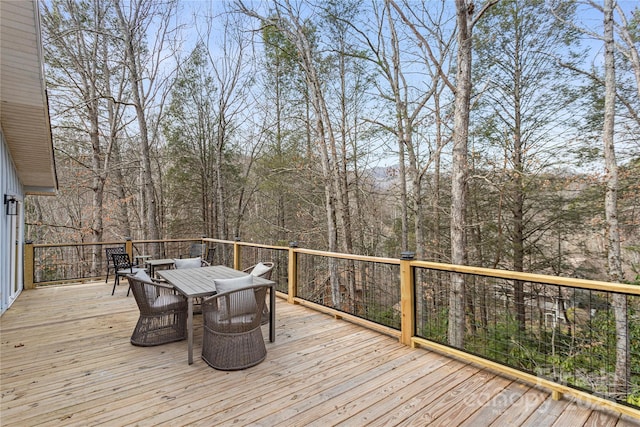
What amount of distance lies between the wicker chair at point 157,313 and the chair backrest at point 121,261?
300 cm

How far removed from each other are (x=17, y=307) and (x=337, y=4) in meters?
9.97

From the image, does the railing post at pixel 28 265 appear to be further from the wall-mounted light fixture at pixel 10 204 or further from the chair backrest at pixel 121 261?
the chair backrest at pixel 121 261

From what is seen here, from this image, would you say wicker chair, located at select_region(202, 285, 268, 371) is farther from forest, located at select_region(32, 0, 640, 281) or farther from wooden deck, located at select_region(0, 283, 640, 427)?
forest, located at select_region(32, 0, 640, 281)

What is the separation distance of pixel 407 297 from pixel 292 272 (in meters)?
2.25

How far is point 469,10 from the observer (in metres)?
5.39

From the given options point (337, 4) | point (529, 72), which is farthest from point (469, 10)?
point (337, 4)

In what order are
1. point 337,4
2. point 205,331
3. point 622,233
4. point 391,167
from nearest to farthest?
point 205,331 < point 622,233 < point 337,4 < point 391,167

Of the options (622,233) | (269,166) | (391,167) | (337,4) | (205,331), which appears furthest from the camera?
(269,166)

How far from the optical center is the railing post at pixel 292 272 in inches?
192

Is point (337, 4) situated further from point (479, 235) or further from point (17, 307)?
point (17, 307)

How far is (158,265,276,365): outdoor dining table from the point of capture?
9.64ft

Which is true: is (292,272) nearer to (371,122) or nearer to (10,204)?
(371,122)

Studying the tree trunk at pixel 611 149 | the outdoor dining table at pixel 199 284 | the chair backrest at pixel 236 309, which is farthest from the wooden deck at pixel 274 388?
the tree trunk at pixel 611 149

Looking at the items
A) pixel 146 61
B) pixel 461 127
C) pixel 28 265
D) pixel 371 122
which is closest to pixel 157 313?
pixel 28 265
